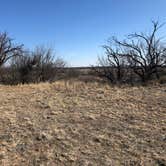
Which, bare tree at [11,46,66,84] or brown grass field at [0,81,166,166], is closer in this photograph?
brown grass field at [0,81,166,166]

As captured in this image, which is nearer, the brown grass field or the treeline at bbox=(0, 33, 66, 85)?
the brown grass field

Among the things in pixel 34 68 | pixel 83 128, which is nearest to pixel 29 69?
pixel 34 68

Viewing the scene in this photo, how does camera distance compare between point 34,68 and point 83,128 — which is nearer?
point 83,128

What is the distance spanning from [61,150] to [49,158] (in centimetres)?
39

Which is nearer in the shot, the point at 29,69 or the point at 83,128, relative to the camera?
the point at 83,128

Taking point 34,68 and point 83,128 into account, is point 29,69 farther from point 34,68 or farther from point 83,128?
point 83,128

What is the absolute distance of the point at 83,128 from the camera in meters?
6.51

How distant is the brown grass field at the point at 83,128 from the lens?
16.6ft

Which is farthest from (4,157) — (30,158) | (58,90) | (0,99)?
(58,90)

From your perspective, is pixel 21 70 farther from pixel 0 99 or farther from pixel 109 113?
pixel 109 113

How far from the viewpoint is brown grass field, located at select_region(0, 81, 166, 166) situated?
5057 mm

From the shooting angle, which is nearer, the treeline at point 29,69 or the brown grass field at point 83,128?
the brown grass field at point 83,128

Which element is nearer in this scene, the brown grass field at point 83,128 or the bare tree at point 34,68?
the brown grass field at point 83,128

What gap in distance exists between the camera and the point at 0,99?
9359mm
